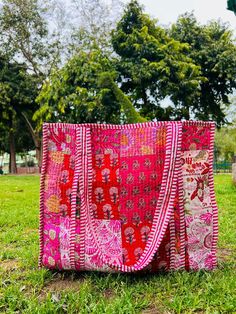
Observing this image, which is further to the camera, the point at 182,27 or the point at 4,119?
the point at 4,119

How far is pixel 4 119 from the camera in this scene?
22672mm

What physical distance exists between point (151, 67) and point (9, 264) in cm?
1323

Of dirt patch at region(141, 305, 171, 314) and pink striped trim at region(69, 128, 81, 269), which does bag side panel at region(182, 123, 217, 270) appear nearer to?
dirt patch at region(141, 305, 171, 314)

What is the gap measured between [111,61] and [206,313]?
15.3 meters

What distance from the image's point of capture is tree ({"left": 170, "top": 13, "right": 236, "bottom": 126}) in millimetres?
17719

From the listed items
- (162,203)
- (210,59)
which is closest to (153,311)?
(162,203)

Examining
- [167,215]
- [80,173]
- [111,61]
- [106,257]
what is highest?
[111,61]

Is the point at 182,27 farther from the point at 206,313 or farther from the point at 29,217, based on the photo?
the point at 206,313

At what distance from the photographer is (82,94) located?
15242 mm

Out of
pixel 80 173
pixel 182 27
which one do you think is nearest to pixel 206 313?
pixel 80 173

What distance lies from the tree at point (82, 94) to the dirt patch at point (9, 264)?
11.4 metres

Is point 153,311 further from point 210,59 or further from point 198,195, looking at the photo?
point 210,59

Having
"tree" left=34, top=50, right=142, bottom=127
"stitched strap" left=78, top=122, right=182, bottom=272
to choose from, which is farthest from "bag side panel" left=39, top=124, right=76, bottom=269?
"tree" left=34, top=50, right=142, bottom=127

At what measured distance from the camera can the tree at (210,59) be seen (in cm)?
1772
